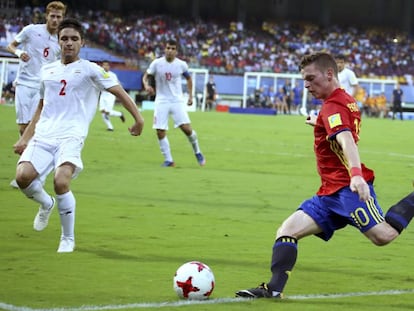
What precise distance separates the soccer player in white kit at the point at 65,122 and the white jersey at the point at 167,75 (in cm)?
1021

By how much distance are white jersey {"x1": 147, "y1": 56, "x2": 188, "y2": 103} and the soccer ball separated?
13.1m

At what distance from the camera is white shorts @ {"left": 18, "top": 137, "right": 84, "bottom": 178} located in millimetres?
9281

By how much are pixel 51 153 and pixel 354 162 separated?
3.71m

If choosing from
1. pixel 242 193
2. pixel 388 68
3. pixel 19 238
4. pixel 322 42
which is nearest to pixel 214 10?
pixel 322 42

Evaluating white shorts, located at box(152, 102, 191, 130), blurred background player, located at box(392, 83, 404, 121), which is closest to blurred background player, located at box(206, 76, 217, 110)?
blurred background player, located at box(392, 83, 404, 121)

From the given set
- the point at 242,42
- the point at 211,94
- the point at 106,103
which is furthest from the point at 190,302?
the point at 242,42

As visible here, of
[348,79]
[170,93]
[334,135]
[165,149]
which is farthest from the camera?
[348,79]

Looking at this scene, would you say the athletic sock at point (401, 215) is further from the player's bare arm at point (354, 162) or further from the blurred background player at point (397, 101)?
the blurred background player at point (397, 101)

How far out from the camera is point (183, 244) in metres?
9.96

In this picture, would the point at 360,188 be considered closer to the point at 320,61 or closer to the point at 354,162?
the point at 354,162

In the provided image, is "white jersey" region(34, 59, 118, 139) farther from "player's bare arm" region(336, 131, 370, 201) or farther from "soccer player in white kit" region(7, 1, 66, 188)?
"soccer player in white kit" region(7, 1, 66, 188)

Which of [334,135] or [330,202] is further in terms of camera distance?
[330,202]

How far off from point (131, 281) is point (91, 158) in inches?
517

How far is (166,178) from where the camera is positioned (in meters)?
17.2
